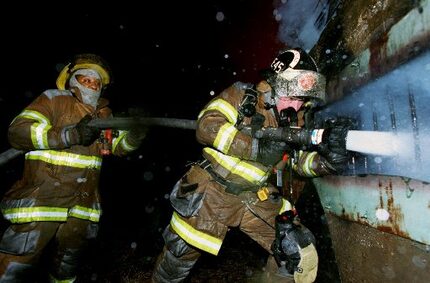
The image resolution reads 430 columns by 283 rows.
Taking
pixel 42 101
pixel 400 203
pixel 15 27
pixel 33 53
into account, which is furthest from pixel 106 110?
pixel 15 27

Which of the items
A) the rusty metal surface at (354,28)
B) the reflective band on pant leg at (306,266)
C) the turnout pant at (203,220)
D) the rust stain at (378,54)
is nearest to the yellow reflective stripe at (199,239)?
the turnout pant at (203,220)

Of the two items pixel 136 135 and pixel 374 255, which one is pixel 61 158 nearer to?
pixel 136 135

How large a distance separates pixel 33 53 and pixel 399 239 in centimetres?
1168

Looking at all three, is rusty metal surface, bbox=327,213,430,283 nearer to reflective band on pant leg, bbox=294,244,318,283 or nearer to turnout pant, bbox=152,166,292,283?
reflective band on pant leg, bbox=294,244,318,283

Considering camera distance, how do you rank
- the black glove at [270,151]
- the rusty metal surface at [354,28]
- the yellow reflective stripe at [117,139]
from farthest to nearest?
the yellow reflective stripe at [117,139] → the black glove at [270,151] → the rusty metal surface at [354,28]

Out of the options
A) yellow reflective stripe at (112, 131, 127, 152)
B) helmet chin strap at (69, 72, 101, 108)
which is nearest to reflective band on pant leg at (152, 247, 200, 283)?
yellow reflective stripe at (112, 131, 127, 152)

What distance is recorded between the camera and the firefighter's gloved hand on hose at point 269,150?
2.53m

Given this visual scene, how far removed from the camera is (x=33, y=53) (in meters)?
10.2

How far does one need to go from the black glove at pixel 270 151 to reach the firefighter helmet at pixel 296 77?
1.53 feet

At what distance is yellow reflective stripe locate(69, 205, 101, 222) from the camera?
330cm

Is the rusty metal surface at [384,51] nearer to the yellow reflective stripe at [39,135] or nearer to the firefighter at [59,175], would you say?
the firefighter at [59,175]

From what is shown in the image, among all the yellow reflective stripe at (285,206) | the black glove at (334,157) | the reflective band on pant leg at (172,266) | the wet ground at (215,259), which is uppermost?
the black glove at (334,157)

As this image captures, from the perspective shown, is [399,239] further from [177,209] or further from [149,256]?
[149,256]

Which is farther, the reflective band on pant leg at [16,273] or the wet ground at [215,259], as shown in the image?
the wet ground at [215,259]
